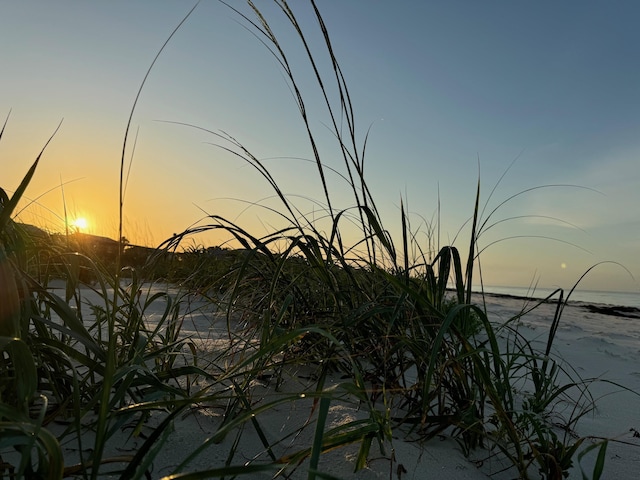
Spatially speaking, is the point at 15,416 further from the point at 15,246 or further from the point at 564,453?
the point at 564,453

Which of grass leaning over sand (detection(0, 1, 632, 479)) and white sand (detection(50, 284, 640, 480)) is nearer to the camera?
grass leaning over sand (detection(0, 1, 632, 479))

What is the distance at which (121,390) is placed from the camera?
84cm

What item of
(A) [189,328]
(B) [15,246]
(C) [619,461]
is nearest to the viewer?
(B) [15,246]

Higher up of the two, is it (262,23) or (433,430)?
(262,23)

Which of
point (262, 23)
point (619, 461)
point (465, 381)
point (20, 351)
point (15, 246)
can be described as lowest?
point (619, 461)

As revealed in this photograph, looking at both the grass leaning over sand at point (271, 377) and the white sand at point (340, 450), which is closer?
the grass leaning over sand at point (271, 377)

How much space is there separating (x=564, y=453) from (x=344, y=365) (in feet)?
2.57

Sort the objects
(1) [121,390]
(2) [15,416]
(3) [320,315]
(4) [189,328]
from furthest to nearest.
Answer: (4) [189,328]
(3) [320,315]
(1) [121,390]
(2) [15,416]

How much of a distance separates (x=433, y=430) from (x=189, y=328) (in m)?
1.89

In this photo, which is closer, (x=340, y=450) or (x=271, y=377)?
(x=340, y=450)

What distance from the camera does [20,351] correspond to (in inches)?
28.6

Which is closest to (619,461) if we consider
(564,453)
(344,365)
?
(564,453)

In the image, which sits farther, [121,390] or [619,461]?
[619,461]

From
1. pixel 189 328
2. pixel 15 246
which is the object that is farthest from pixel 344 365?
pixel 189 328
